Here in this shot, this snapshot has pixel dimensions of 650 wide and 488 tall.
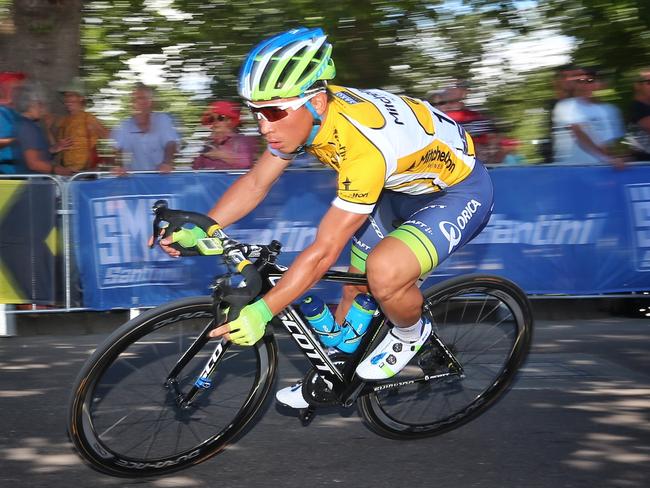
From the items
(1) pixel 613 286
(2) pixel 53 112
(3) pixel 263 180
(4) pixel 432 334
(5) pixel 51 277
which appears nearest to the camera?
(3) pixel 263 180

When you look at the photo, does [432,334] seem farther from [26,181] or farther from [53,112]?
[53,112]

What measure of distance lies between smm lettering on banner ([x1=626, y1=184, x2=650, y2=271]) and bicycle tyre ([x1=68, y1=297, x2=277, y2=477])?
4697 millimetres

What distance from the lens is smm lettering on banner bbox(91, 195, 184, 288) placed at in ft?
23.6

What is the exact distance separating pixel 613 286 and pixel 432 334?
150 inches

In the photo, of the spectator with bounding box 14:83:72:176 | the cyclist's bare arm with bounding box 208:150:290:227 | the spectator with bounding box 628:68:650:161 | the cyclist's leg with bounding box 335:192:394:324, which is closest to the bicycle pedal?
the cyclist's leg with bounding box 335:192:394:324

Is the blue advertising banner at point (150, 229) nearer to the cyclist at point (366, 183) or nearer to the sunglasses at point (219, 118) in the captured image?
the sunglasses at point (219, 118)

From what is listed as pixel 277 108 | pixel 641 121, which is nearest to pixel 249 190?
pixel 277 108

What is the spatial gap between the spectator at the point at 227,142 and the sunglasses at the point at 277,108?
14.5ft

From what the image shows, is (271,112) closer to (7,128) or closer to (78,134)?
(7,128)

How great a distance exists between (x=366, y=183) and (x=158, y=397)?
1414mm

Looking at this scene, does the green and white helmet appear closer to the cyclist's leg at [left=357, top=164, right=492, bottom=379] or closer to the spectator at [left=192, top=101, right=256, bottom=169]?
the cyclist's leg at [left=357, top=164, right=492, bottom=379]

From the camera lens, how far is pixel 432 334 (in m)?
4.43

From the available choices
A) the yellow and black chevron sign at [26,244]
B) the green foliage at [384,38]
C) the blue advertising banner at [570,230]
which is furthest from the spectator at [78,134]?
the blue advertising banner at [570,230]

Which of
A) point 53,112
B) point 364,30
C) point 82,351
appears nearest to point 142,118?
point 53,112
